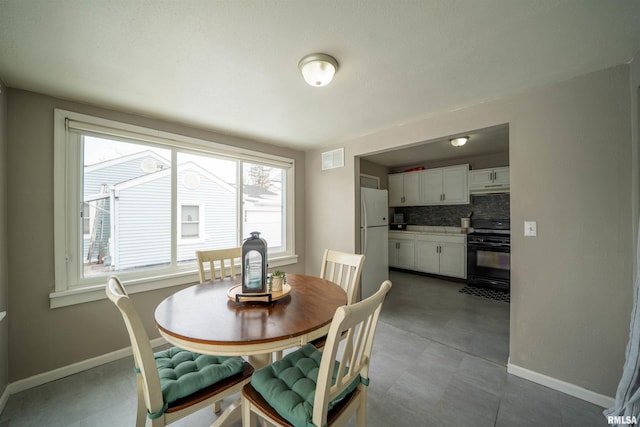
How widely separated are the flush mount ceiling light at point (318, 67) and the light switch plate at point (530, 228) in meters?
1.95

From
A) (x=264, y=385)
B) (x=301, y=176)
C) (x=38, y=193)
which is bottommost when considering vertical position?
(x=264, y=385)

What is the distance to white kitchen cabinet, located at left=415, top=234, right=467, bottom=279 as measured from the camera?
14.2 feet

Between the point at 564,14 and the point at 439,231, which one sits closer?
the point at 564,14

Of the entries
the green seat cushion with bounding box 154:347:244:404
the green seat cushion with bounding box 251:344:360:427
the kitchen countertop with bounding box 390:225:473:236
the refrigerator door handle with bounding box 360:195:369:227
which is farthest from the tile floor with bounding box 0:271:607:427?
the kitchen countertop with bounding box 390:225:473:236

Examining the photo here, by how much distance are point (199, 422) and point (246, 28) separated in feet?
7.79

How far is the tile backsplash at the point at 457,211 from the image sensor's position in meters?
4.33

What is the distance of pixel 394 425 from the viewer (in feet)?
4.73

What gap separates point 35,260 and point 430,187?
5.61 m

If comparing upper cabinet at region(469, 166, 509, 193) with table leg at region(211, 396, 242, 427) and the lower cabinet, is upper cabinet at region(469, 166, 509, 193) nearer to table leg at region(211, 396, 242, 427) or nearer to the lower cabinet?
the lower cabinet

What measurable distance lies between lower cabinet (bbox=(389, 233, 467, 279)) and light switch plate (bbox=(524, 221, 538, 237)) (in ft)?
8.64

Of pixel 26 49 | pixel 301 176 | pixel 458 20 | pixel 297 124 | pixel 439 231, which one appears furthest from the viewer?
pixel 439 231

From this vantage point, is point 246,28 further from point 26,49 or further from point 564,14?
point 564,14

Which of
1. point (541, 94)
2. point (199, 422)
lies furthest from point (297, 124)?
point (199, 422)

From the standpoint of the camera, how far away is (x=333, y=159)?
3.34m
